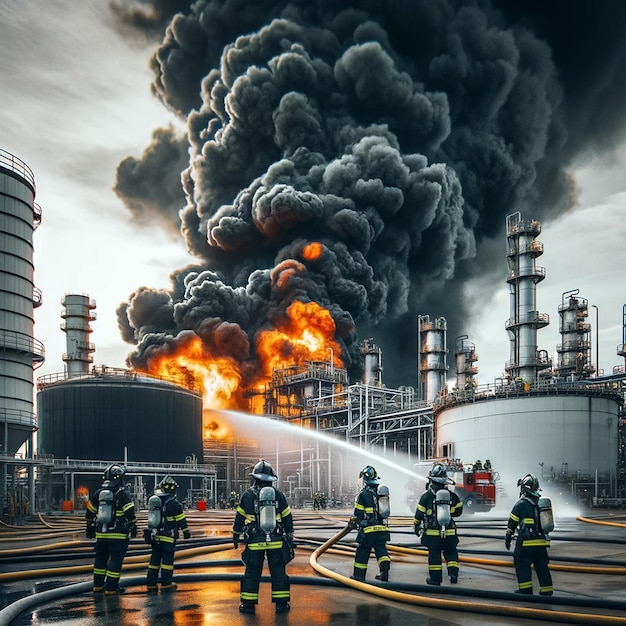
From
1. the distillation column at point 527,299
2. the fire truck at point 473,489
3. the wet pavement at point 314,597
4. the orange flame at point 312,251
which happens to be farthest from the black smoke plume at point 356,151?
the wet pavement at point 314,597

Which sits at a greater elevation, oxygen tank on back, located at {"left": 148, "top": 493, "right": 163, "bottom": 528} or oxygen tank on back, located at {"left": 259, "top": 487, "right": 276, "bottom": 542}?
oxygen tank on back, located at {"left": 259, "top": 487, "right": 276, "bottom": 542}

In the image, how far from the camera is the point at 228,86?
9294 cm

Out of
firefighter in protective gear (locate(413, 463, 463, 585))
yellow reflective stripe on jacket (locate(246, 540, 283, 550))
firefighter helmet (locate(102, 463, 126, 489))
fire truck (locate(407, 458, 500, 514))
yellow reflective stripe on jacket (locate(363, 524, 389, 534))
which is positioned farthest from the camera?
fire truck (locate(407, 458, 500, 514))

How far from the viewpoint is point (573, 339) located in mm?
71125

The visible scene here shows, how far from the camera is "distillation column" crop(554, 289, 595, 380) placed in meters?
70.8

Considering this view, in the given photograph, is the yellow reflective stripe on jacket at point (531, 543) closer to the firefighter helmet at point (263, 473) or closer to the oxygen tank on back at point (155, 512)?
the firefighter helmet at point (263, 473)

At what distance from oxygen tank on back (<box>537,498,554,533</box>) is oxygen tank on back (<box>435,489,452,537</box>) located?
1.55 meters

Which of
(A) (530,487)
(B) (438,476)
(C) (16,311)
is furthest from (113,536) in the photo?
(C) (16,311)

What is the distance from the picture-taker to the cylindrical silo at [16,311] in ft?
136

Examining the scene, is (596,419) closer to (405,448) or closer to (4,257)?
(405,448)

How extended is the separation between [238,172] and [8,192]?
50071 millimetres

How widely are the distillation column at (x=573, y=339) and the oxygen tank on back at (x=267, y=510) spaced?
64.6 meters

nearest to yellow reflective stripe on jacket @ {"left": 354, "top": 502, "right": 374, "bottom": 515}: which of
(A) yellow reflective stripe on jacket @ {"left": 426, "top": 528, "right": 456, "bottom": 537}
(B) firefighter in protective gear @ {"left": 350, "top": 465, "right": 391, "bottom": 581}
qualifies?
(B) firefighter in protective gear @ {"left": 350, "top": 465, "right": 391, "bottom": 581}

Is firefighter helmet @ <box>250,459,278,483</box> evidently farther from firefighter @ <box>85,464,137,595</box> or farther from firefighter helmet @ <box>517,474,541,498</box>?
firefighter helmet @ <box>517,474,541,498</box>
